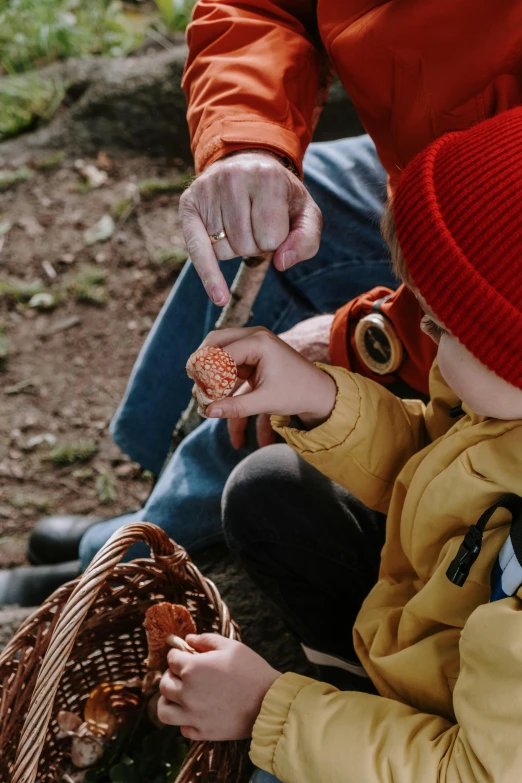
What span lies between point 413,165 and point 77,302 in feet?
6.40

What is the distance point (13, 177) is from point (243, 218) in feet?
7.77

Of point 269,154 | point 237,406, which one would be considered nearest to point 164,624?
point 237,406

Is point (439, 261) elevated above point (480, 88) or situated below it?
below

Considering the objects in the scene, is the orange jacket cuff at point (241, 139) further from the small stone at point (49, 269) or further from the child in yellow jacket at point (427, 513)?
the small stone at point (49, 269)

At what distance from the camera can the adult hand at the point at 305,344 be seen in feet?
4.71

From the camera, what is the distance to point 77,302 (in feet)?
8.64

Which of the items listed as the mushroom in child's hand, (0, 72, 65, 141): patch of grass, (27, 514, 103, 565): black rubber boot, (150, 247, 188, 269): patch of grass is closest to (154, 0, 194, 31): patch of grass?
(0, 72, 65, 141): patch of grass

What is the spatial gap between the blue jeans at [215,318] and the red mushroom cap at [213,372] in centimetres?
54

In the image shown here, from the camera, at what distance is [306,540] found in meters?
1.26

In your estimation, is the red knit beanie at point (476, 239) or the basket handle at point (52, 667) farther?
the basket handle at point (52, 667)

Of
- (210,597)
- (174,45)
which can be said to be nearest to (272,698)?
(210,597)

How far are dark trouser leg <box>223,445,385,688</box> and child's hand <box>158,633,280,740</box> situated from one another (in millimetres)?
228

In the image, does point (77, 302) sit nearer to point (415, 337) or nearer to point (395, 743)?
point (415, 337)

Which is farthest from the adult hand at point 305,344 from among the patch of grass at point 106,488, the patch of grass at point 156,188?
the patch of grass at point 156,188
